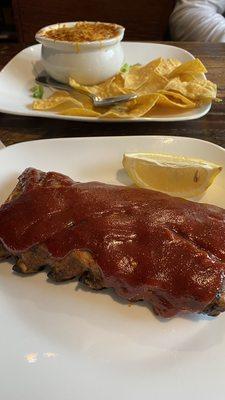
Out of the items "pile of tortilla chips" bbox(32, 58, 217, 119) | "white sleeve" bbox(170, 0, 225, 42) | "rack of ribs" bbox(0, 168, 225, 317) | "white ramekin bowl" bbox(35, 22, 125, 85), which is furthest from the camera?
"white sleeve" bbox(170, 0, 225, 42)

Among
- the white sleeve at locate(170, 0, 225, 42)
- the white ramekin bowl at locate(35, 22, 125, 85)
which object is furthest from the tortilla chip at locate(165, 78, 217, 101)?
the white sleeve at locate(170, 0, 225, 42)

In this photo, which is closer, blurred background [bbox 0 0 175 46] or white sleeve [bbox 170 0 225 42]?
white sleeve [bbox 170 0 225 42]

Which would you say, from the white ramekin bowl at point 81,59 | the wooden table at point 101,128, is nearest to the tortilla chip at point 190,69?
the wooden table at point 101,128

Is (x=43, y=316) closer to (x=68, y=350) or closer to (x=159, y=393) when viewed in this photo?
(x=68, y=350)

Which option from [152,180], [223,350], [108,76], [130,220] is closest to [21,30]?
[108,76]

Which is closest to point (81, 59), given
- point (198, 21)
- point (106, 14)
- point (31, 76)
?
point (31, 76)

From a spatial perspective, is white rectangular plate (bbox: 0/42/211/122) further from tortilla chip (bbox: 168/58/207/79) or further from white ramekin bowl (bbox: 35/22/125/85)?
tortilla chip (bbox: 168/58/207/79)

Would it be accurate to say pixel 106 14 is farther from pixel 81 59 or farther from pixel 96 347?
pixel 96 347
